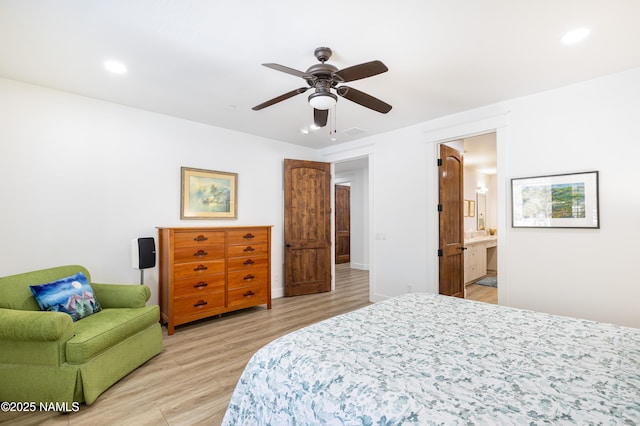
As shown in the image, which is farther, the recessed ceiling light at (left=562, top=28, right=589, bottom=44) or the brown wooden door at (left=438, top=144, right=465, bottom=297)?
the brown wooden door at (left=438, top=144, right=465, bottom=297)

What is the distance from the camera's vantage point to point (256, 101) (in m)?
3.31

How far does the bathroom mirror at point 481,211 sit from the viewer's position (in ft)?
24.1

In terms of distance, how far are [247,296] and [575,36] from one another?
4246 mm

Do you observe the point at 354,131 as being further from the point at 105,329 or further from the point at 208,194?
the point at 105,329

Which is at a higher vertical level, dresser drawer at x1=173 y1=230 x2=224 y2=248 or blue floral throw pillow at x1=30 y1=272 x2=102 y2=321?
dresser drawer at x1=173 y1=230 x2=224 y2=248

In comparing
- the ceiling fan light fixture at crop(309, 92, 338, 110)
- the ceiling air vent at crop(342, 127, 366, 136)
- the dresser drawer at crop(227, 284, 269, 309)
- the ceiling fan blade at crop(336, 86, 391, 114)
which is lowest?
the dresser drawer at crop(227, 284, 269, 309)

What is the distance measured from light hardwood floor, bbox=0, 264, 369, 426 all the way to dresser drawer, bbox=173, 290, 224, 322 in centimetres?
17

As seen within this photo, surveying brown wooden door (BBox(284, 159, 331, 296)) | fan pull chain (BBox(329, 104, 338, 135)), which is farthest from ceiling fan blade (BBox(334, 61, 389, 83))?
brown wooden door (BBox(284, 159, 331, 296))

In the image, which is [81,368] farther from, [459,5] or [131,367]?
[459,5]

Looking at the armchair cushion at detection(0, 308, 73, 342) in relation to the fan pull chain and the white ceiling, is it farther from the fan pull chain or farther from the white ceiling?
the fan pull chain

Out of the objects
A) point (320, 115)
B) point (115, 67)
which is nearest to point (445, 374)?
point (320, 115)

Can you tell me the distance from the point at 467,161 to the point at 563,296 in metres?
4.15

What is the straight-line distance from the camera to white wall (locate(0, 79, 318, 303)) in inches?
113

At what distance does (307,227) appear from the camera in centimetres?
512
